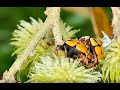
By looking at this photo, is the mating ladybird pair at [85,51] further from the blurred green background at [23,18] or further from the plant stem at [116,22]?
the blurred green background at [23,18]

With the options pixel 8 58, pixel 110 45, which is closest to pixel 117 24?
→ pixel 110 45

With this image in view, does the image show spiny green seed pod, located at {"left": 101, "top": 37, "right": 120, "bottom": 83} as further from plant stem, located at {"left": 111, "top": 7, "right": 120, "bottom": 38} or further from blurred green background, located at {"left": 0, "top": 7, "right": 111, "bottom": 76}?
blurred green background, located at {"left": 0, "top": 7, "right": 111, "bottom": 76}

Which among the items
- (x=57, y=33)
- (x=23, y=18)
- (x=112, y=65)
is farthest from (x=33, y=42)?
(x=23, y=18)

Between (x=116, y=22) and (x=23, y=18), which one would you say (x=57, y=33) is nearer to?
(x=116, y=22)

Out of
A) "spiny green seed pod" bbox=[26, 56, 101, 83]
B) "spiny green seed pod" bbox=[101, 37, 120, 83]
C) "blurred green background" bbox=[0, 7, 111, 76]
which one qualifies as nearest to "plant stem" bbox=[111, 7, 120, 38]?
"spiny green seed pod" bbox=[101, 37, 120, 83]
